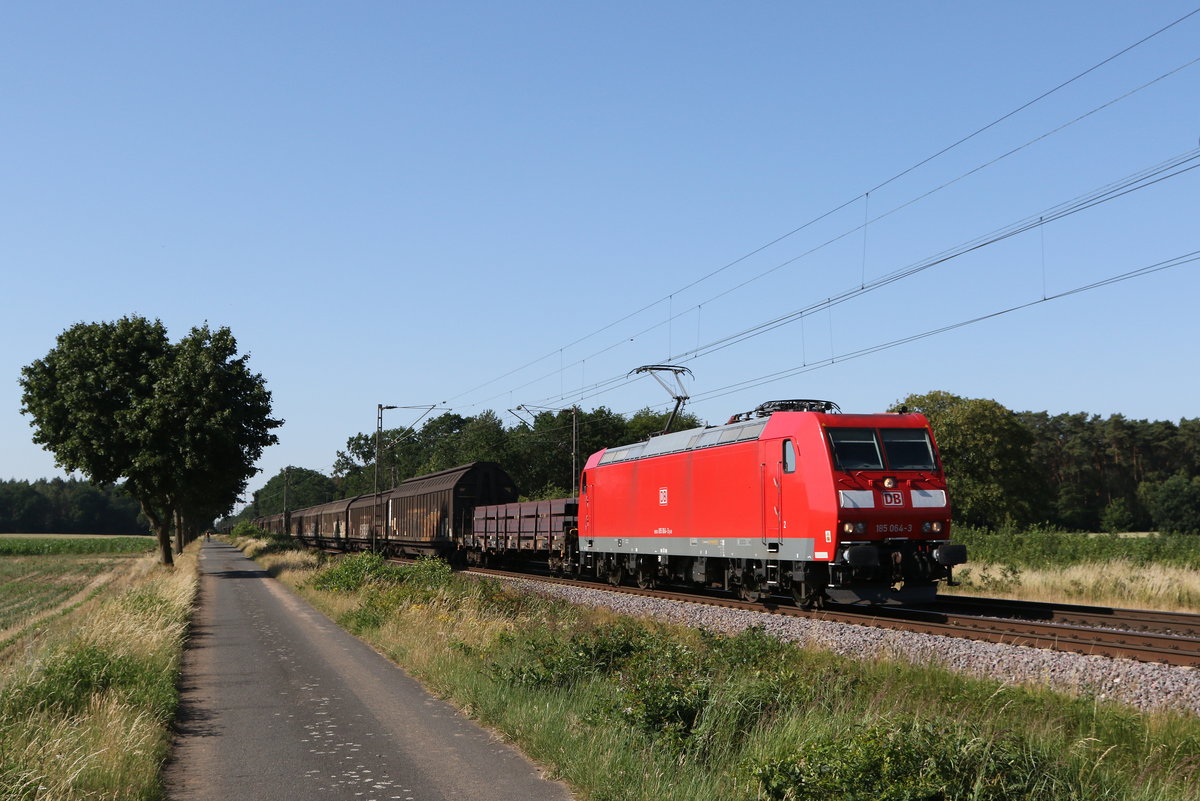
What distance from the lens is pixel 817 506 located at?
61.0ft

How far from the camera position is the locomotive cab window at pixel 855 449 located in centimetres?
1875

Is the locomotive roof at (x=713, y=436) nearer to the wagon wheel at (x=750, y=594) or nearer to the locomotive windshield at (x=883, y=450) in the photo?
the locomotive windshield at (x=883, y=450)

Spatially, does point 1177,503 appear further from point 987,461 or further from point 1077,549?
point 1077,549

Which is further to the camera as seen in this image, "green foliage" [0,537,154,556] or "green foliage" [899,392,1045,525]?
"green foliage" [0,537,154,556]

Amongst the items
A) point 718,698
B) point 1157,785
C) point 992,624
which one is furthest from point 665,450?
point 1157,785

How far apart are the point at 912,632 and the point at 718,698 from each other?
7620 millimetres

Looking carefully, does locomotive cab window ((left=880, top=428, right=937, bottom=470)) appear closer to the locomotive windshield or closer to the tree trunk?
the locomotive windshield

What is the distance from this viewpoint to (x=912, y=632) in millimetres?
15617

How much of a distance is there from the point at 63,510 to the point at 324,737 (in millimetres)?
200013

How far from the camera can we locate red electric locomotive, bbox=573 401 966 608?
18.4 m

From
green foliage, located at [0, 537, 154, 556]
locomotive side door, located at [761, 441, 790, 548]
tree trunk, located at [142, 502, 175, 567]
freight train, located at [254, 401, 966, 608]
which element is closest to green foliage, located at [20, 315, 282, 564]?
tree trunk, located at [142, 502, 175, 567]

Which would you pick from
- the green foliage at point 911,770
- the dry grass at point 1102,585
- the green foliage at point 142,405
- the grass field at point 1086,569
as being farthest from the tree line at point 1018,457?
the green foliage at point 911,770

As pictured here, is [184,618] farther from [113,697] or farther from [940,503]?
[940,503]

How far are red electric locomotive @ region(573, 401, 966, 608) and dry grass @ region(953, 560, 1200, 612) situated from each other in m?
5.45
